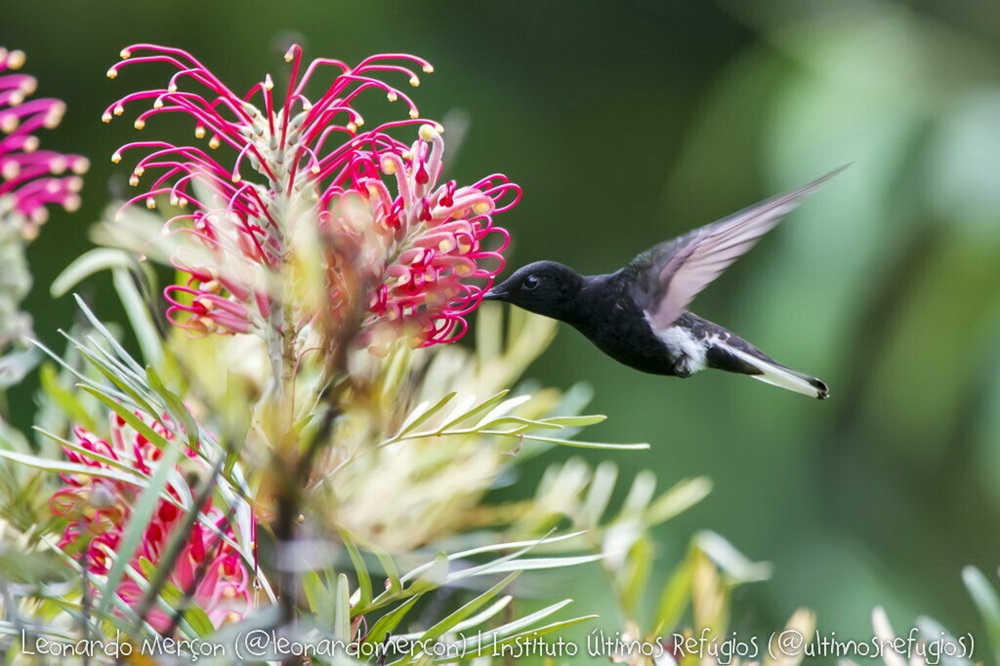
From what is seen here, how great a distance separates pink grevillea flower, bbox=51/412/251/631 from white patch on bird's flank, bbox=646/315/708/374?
279 mm

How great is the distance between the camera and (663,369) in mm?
566

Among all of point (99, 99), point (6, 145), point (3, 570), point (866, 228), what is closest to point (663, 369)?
point (6, 145)

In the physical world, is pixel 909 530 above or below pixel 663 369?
below

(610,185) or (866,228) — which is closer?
(866,228)

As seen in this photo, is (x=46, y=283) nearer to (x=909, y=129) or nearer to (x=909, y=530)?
(x=909, y=129)

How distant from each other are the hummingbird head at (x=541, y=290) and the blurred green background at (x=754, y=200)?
0.87 meters

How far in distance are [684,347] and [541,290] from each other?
3.5 inches

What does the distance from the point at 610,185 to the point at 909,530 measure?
0.72m

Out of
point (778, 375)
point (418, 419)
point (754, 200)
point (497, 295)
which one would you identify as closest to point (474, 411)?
point (418, 419)

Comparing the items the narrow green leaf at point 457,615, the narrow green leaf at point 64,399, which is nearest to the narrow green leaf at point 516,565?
the narrow green leaf at point 457,615

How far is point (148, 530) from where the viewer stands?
34 centimetres

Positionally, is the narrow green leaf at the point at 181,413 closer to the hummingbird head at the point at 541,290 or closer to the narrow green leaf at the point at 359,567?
the narrow green leaf at the point at 359,567

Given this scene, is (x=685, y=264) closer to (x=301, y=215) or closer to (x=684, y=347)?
(x=684, y=347)

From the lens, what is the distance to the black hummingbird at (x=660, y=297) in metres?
0.54
